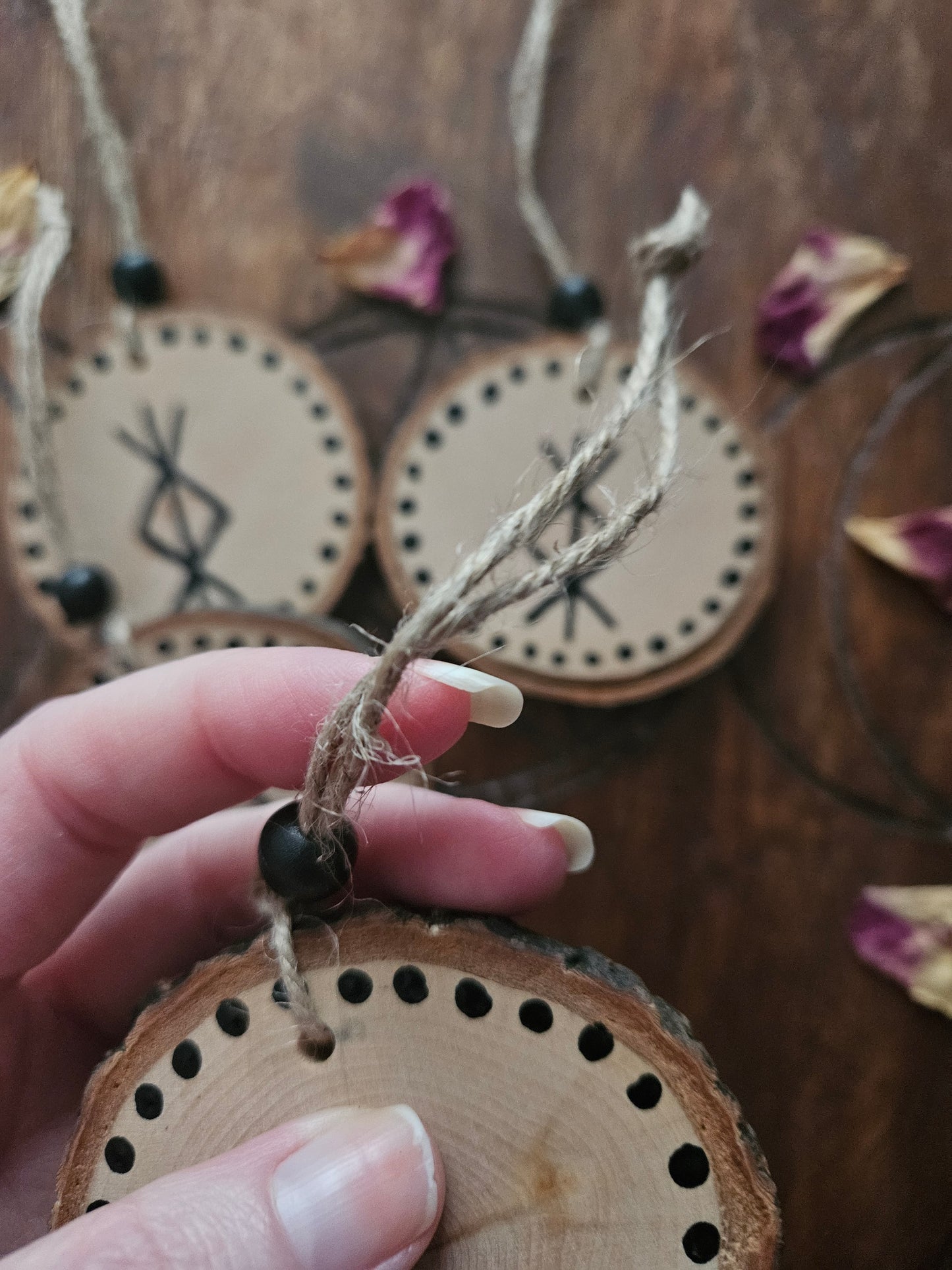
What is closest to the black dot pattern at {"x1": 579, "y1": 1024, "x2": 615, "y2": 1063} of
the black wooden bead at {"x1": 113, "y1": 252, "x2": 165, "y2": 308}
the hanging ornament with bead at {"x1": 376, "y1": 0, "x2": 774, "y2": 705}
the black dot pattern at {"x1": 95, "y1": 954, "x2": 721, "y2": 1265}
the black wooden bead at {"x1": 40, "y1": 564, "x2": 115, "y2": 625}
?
the black dot pattern at {"x1": 95, "y1": 954, "x2": 721, "y2": 1265}

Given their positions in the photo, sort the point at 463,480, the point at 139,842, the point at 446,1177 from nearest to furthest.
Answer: the point at 446,1177 → the point at 139,842 → the point at 463,480

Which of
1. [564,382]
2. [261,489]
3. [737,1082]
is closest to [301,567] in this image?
[261,489]

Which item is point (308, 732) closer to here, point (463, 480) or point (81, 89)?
point (463, 480)

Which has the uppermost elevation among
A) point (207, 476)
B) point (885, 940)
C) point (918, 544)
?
point (207, 476)

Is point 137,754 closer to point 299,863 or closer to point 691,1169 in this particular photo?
point 299,863

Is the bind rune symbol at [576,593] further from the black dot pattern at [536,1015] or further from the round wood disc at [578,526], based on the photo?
the black dot pattern at [536,1015]

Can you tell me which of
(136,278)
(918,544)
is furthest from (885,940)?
(136,278)
